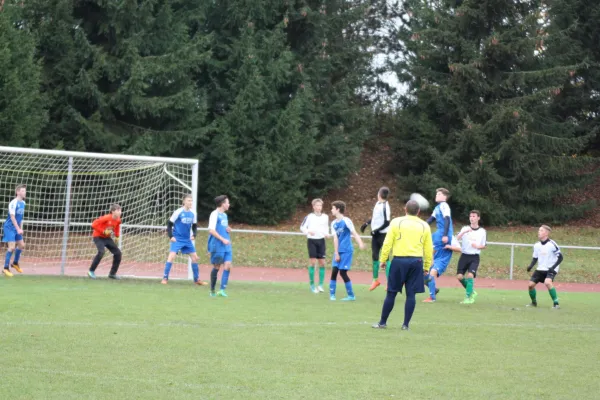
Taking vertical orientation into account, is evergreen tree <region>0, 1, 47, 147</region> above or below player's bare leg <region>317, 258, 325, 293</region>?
above

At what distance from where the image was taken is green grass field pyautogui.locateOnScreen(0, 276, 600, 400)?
7.05 m

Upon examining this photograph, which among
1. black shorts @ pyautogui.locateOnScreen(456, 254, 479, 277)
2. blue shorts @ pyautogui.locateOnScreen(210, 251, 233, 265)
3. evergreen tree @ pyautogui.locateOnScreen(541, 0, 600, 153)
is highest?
evergreen tree @ pyautogui.locateOnScreen(541, 0, 600, 153)

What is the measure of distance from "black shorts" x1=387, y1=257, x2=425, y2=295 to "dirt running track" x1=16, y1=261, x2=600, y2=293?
10164mm

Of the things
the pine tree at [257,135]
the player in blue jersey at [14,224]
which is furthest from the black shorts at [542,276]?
the pine tree at [257,135]

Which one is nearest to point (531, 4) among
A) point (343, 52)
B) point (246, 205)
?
point (343, 52)

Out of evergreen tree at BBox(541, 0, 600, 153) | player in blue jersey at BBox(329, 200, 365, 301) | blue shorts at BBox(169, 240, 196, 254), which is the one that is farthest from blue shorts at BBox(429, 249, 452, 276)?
evergreen tree at BBox(541, 0, 600, 153)

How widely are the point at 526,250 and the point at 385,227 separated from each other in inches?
518

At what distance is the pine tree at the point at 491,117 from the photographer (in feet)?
107

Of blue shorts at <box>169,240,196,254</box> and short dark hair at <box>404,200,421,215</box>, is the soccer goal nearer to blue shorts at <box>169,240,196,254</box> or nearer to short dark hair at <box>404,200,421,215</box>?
blue shorts at <box>169,240,196,254</box>

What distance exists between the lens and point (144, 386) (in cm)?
689

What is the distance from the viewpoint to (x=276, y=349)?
909 centimetres

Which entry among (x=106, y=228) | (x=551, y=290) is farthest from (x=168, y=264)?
(x=551, y=290)

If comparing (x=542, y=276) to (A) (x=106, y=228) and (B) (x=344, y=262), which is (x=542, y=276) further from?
(A) (x=106, y=228)

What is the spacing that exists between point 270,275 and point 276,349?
47.4 ft
